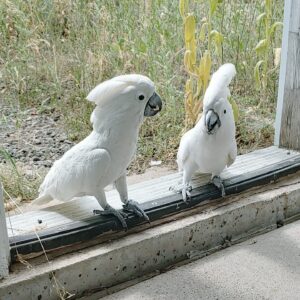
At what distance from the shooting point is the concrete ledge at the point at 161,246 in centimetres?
134

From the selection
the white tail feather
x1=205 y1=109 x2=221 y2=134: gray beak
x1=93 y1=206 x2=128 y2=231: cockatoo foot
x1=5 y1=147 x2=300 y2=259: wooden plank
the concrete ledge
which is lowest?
the concrete ledge

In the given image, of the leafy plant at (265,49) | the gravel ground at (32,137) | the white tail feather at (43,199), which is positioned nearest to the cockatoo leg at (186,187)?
the white tail feather at (43,199)

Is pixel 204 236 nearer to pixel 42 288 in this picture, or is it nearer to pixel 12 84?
pixel 42 288

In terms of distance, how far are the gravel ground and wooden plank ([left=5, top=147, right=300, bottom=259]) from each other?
42cm

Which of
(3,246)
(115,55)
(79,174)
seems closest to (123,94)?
(79,174)

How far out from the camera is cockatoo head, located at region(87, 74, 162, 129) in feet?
4.33

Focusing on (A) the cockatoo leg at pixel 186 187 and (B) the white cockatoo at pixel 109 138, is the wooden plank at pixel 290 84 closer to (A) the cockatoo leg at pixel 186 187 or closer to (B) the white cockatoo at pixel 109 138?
(A) the cockatoo leg at pixel 186 187

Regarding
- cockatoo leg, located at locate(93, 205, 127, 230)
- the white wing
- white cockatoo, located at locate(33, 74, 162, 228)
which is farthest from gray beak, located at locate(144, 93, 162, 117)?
cockatoo leg, located at locate(93, 205, 127, 230)

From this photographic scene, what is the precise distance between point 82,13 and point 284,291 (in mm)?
1528

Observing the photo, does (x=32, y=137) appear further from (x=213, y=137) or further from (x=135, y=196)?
(x=213, y=137)

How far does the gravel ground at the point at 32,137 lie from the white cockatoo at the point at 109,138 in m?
0.54

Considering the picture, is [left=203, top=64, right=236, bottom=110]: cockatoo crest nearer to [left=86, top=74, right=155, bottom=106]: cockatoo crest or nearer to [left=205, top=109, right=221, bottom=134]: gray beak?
[left=205, top=109, right=221, bottom=134]: gray beak

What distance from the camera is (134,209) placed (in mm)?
1510

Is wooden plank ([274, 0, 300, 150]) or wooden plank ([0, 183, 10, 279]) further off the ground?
wooden plank ([274, 0, 300, 150])
